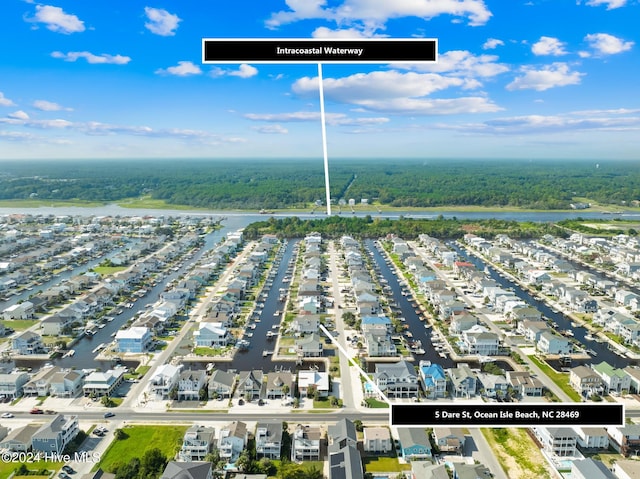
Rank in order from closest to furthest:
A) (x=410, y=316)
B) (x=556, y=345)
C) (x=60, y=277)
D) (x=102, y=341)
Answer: (x=556, y=345) → (x=102, y=341) → (x=410, y=316) → (x=60, y=277)

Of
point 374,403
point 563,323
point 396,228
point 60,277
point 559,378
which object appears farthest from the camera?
point 396,228

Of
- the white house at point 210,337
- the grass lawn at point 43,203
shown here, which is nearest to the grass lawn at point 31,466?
the white house at point 210,337

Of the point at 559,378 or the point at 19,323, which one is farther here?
the point at 19,323

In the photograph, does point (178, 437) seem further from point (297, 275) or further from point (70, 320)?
point (297, 275)

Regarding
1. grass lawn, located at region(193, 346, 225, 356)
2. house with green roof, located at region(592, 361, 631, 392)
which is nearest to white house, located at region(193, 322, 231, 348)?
grass lawn, located at region(193, 346, 225, 356)

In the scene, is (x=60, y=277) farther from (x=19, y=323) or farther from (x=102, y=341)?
(x=102, y=341)

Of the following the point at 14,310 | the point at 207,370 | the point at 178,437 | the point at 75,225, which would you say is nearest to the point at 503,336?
the point at 207,370

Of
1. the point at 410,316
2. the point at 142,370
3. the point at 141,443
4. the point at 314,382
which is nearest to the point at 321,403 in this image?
the point at 314,382

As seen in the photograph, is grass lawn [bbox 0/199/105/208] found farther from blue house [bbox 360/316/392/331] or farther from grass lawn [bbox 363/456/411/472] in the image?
grass lawn [bbox 363/456/411/472]
